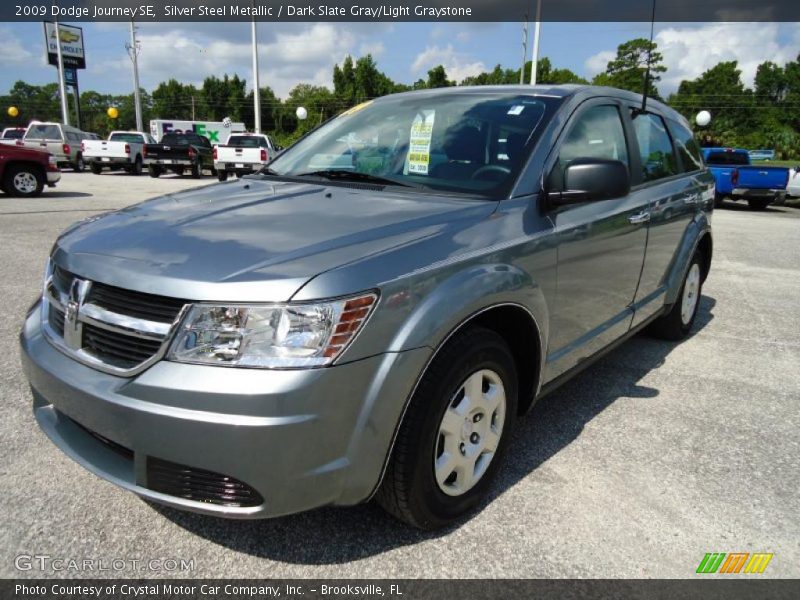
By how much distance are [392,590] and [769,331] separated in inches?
180

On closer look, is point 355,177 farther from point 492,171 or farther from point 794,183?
point 794,183

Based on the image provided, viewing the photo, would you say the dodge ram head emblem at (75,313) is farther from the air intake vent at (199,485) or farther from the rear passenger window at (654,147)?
the rear passenger window at (654,147)

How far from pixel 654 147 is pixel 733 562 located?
8.78ft

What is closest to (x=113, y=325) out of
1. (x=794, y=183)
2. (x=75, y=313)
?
(x=75, y=313)

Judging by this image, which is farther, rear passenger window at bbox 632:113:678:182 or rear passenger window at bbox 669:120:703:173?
rear passenger window at bbox 669:120:703:173

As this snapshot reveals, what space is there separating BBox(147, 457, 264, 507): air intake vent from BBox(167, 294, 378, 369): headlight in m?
0.35

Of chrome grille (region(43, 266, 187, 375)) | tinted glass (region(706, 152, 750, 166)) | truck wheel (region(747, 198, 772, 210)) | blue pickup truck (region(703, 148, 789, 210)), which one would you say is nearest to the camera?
chrome grille (region(43, 266, 187, 375))

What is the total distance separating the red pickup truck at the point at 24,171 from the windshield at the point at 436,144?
1308 centimetres

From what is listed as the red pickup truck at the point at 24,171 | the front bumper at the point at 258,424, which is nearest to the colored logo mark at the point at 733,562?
the front bumper at the point at 258,424

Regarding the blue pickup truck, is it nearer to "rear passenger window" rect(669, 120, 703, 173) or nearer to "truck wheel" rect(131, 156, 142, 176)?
"rear passenger window" rect(669, 120, 703, 173)

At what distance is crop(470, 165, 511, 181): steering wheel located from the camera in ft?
8.68

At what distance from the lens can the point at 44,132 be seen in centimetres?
2300

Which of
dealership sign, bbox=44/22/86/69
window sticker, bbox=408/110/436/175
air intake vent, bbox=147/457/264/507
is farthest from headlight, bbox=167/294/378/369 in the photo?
dealership sign, bbox=44/22/86/69

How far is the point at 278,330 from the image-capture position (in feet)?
5.80
